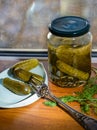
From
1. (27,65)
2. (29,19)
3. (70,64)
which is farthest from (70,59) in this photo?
(29,19)

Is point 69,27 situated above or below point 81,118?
above

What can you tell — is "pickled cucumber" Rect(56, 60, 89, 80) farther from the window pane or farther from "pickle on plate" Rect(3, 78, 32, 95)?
the window pane

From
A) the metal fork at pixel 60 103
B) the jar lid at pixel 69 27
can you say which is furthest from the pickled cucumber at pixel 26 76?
the jar lid at pixel 69 27

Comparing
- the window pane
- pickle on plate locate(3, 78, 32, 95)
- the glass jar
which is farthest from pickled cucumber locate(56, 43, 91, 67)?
the window pane

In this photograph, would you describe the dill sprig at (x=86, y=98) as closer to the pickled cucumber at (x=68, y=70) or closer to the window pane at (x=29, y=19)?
the pickled cucumber at (x=68, y=70)

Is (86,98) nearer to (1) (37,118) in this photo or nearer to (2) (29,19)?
(1) (37,118)
